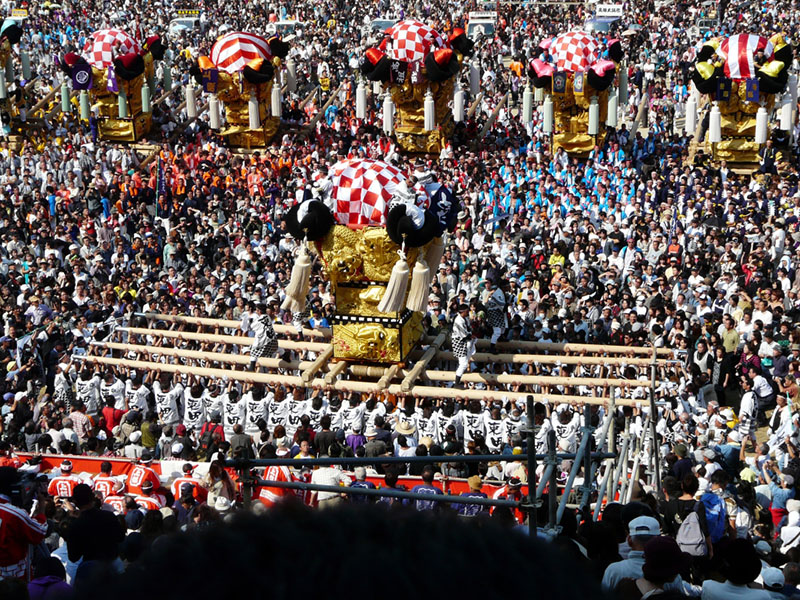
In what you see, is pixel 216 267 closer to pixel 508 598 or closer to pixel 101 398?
pixel 101 398

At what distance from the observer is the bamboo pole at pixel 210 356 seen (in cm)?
1507

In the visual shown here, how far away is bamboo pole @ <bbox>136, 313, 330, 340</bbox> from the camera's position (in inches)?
Result: 624

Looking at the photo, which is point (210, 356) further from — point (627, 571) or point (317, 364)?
point (627, 571)

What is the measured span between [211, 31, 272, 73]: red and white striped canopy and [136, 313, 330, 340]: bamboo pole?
408 inches

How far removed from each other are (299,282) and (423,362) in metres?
1.99

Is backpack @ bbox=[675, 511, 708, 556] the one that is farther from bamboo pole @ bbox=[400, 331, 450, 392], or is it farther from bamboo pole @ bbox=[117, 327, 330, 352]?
bamboo pole @ bbox=[117, 327, 330, 352]

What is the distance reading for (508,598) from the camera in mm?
1326

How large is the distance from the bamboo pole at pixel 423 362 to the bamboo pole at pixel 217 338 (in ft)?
4.78

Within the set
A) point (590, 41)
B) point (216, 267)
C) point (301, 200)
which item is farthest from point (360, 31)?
point (301, 200)

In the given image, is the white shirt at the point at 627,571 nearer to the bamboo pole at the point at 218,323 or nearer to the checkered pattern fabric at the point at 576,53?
the bamboo pole at the point at 218,323

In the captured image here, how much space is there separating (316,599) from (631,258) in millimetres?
16866

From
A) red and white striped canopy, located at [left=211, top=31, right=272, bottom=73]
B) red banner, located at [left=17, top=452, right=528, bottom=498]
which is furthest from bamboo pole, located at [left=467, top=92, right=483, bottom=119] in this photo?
red banner, located at [left=17, top=452, right=528, bottom=498]

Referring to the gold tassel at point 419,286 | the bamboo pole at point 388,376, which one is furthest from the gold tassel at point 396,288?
the bamboo pole at point 388,376

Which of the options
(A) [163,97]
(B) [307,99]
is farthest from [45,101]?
(B) [307,99]
